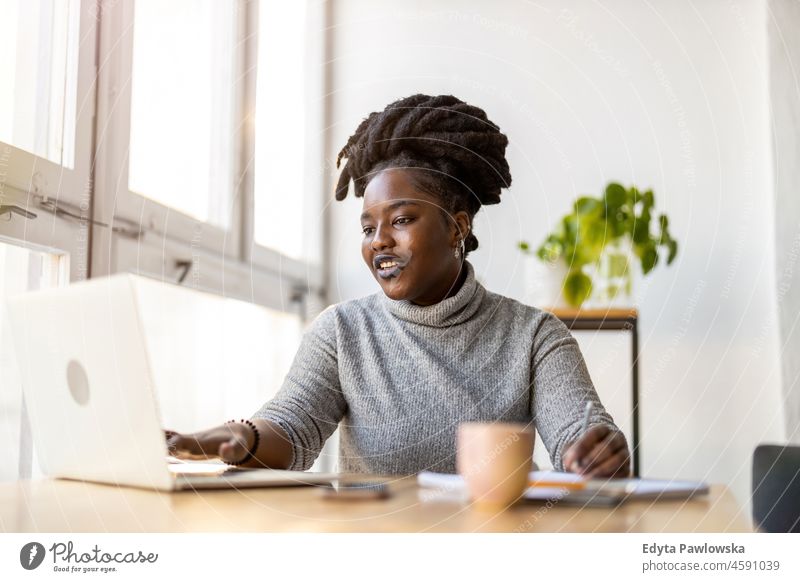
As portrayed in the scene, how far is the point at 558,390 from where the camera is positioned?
29.2 inches

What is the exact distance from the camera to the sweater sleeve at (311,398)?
74 cm

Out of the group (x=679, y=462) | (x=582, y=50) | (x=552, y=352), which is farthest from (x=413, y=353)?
(x=679, y=462)

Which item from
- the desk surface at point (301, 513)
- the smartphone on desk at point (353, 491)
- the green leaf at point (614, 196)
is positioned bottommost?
the desk surface at point (301, 513)

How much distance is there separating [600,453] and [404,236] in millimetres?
296

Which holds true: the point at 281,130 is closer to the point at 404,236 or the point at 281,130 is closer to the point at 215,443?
the point at 404,236

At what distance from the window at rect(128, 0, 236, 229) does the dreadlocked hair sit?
20cm

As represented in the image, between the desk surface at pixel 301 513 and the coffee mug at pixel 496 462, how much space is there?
0.02 metres

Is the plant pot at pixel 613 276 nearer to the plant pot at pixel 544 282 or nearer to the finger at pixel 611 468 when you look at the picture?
the plant pot at pixel 544 282

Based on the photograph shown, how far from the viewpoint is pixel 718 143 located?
104cm

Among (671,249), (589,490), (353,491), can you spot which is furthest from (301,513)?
(671,249)

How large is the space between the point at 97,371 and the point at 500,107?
617mm

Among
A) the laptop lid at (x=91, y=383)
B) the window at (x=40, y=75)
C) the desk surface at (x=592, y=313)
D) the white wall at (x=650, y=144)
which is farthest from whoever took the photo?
the desk surface at (x=592, y=313)

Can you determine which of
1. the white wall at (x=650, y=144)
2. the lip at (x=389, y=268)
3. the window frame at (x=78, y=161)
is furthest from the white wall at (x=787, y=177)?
the window frame at (x=78, y=161)

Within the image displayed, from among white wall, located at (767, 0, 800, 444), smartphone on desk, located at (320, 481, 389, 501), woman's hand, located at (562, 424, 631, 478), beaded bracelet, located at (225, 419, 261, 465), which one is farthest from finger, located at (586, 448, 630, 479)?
white wall, located at (767, 0, 800, 444)
